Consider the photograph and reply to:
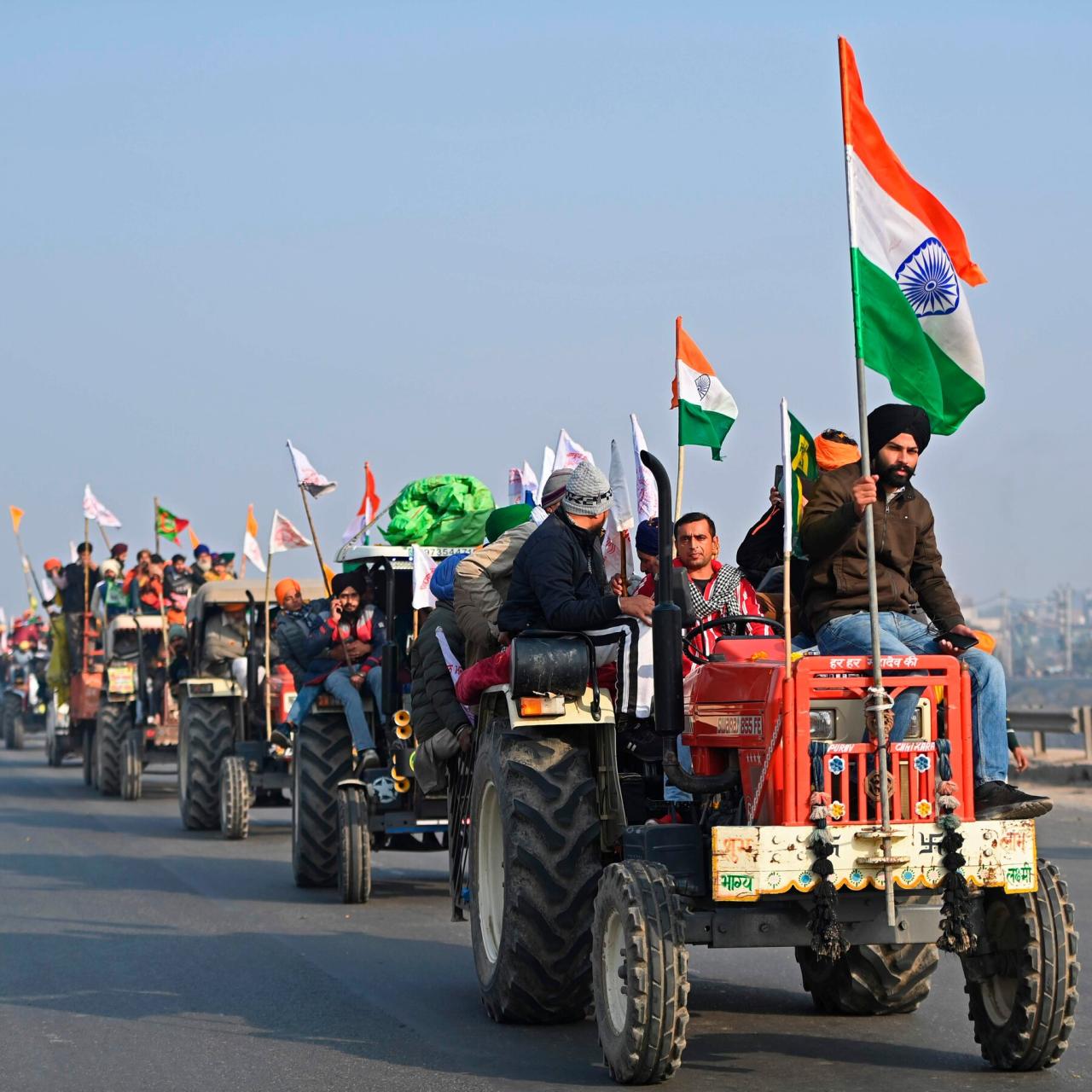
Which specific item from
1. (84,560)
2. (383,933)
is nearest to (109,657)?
(84,560)

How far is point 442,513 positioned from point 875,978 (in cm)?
602

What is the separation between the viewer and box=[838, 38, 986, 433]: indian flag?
7.75 meters

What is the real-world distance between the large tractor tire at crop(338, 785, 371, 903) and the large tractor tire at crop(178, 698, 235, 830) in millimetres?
6606

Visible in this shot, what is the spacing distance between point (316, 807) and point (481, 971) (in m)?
5.82

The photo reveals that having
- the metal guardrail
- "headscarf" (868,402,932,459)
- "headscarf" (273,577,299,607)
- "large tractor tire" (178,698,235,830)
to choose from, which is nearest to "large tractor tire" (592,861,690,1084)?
"headscarf" (868,402,932,459)

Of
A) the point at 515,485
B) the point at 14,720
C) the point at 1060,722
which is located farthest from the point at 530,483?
the point at 14,720

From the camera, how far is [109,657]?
85.3ft

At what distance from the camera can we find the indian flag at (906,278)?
305 inches

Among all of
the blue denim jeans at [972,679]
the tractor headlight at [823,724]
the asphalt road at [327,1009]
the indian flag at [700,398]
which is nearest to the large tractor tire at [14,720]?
the asphalt road at [327,1009]

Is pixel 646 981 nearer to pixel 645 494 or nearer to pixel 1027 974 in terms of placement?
pixel 1027 974

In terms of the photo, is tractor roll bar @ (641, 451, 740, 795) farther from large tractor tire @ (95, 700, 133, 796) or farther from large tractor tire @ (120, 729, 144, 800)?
large tractor tire @ (95, 700, 133, 796)

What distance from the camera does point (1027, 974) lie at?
23.5 feet

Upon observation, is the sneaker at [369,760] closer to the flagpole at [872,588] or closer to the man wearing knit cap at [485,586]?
the man wearing knit cap at [485,586]

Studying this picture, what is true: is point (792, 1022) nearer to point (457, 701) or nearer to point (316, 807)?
point (457, 701)
